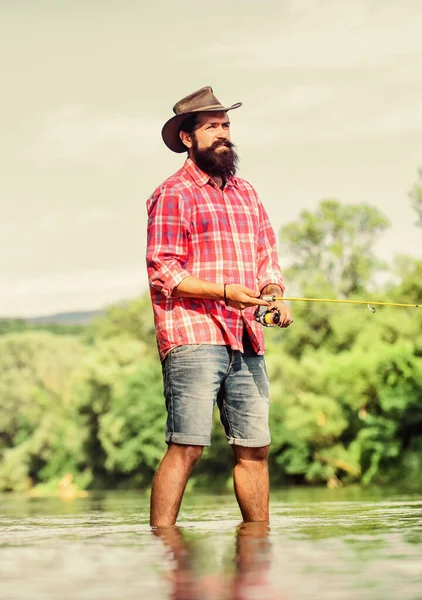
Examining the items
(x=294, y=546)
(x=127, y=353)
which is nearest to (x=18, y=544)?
(x=294, y=546)

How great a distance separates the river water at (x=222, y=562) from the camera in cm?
339

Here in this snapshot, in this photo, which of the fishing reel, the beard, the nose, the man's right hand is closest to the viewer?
the man's right hand

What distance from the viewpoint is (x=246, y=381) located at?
645 centimetres

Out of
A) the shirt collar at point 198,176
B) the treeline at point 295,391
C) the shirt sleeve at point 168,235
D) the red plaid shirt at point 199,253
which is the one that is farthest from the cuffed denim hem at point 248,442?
the treeline at point 295,391

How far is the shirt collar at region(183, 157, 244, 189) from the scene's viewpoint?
670 cm

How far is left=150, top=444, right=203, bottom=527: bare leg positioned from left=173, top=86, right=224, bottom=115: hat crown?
1747 mm

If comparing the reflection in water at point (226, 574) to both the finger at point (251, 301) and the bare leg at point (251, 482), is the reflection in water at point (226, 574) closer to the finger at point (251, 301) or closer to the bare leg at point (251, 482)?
the bare leg at point (251, 482)

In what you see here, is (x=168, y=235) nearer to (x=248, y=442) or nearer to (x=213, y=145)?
(x=213, y=145)

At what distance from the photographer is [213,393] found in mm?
6242

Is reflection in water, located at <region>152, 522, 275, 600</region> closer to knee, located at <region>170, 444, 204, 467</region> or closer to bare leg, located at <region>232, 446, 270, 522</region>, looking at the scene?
knee, located at <region>170, 444, 204, 467</region>

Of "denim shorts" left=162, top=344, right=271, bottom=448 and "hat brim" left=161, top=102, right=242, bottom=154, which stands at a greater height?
"hat brim" left=161, top=102, right=242, bottom=154

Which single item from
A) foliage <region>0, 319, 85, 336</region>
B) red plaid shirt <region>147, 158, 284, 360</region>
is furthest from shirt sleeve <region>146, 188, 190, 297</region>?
foliage <region>0, 319, 85, 336</region>

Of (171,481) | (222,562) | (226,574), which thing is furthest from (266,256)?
(226,574)

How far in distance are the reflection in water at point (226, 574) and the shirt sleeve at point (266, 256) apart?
1.86 metres
